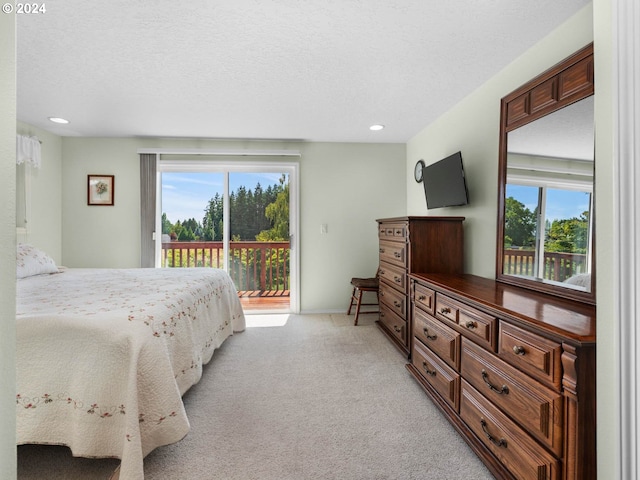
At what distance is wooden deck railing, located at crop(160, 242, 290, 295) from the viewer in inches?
183

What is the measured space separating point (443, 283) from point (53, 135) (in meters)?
5.01

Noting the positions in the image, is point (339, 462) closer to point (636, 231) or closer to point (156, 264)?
point (636, 231)

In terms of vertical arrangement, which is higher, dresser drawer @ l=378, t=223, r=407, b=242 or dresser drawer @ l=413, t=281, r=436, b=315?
dresser drawer @ l=378, t=223, r=407, b=242

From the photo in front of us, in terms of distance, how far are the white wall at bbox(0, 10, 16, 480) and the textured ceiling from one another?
138 centimetres

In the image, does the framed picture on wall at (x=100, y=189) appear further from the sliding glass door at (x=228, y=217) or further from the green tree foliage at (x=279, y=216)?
the green tree foliage at (x=279, y=216)

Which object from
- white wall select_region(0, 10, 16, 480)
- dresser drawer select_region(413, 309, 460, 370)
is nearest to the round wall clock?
dresser drawer select_region(413, 309, 460, 370)

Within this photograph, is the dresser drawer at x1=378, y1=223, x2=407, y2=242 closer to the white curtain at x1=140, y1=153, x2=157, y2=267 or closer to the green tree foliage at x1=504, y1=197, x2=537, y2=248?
the green tree foliage at x1=504, y1=197, x2=537, y2=248

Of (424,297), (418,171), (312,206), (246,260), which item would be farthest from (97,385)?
(418,171)

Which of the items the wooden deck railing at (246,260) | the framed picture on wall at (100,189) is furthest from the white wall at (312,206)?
the wooden deck railing at (246,260)

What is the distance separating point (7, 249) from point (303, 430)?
5.76ft

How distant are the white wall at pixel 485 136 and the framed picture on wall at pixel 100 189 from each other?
167 inches

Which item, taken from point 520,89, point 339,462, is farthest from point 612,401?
point 520,89

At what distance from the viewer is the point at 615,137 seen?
0.96 m

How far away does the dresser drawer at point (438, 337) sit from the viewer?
1980mm
